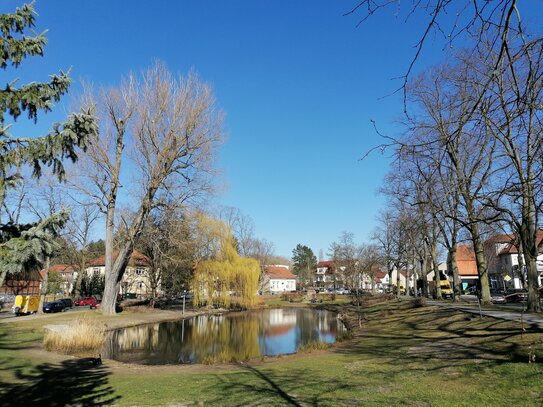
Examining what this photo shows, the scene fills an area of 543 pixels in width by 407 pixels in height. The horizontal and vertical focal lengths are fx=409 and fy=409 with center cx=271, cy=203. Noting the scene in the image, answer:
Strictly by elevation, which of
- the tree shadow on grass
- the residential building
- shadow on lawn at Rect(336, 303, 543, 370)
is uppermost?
the residential building

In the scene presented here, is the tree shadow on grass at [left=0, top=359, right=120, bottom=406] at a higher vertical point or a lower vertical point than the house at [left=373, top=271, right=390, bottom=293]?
lower

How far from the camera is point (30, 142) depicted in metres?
11.0

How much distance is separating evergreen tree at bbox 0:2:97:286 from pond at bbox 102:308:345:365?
9445mm

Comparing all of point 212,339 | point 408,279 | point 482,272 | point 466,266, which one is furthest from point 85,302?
point 466,266

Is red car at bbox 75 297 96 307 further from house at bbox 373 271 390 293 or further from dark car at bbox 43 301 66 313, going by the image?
house at bbox 373 271 390 293

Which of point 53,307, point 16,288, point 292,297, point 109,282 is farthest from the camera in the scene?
point 292,297

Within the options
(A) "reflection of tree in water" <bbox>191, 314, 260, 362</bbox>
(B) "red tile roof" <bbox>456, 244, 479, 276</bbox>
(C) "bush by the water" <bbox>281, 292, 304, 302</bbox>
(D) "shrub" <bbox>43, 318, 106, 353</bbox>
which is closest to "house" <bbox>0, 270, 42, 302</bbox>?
(A) "reflection of tree in water" <bbox>191, 314, 260, 362</bbox>

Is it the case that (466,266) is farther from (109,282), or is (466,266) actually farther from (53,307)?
(53,307)

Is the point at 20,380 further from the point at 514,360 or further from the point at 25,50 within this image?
the point at 514,360

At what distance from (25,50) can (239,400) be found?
11.0 metres

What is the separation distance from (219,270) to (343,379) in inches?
1370

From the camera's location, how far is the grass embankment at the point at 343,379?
874cm

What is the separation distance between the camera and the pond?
19.8 m

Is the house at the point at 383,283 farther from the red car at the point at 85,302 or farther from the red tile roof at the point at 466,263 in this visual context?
the red car at the point at 85,302
